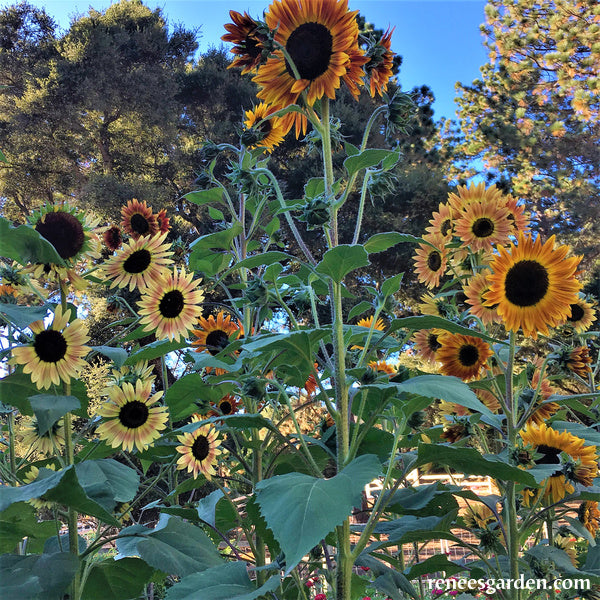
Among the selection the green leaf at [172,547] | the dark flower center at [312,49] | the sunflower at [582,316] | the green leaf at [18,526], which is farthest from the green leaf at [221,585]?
the sunflower at [582,316]

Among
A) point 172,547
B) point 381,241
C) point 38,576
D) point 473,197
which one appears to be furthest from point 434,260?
point 38,576

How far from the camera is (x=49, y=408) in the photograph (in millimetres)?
843

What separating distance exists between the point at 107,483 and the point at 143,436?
20 cm

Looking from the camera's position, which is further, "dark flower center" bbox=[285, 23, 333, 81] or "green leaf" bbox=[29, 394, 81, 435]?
"dark flower center" bbox=[285, 23, 333, 81]

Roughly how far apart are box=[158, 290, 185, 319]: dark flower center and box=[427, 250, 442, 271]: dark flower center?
64 cm

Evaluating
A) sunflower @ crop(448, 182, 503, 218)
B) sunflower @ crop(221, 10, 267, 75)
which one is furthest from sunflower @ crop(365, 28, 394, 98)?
sunflower @ crop(448, 182, 503, 218)

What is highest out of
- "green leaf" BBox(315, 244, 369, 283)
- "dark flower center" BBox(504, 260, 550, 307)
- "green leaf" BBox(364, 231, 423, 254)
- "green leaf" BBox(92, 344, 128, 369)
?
"dark flower center" BBox(504, 260, 550, 307)

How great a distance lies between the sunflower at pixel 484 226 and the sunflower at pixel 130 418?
0.72 m

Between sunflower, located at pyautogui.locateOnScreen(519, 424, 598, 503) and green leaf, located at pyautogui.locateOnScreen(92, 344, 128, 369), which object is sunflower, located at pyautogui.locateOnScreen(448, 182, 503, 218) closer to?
sunflower, located at pyautogui.locateOnScreen(519, 424, 598, 503)

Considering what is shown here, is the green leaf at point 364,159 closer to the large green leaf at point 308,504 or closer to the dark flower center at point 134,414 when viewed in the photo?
the large green leaf at point 308,504

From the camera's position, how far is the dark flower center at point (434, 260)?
1428mm

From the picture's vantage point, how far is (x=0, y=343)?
1.09 meters

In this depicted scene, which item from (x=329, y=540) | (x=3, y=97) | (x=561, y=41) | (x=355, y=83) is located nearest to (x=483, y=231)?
(x=355, y=83)

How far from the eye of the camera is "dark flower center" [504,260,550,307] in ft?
3.53
